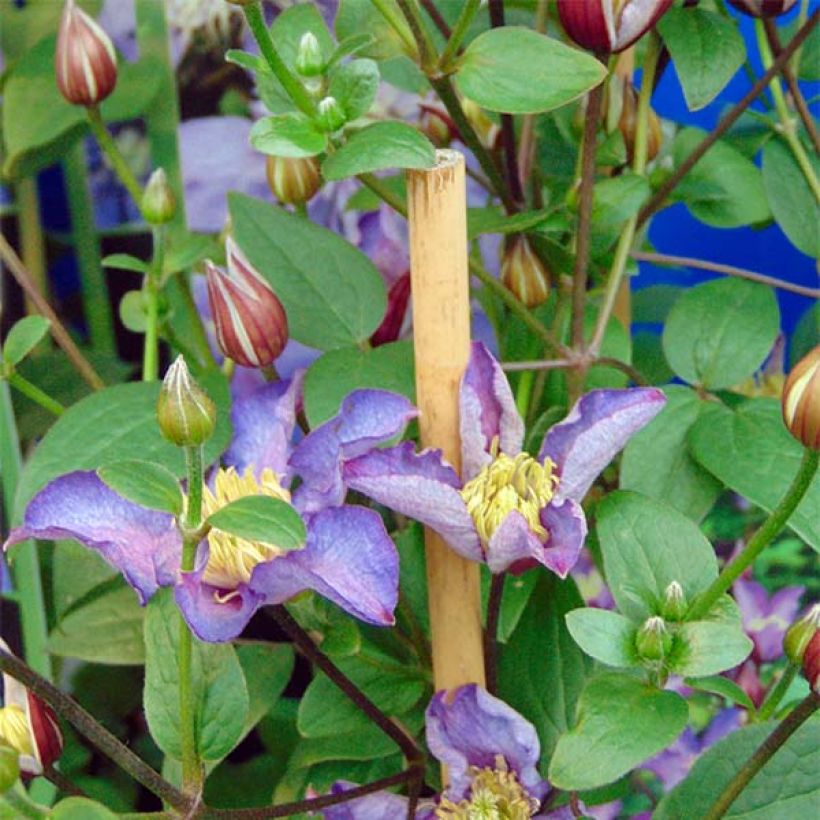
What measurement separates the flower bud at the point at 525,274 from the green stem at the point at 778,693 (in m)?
0.17

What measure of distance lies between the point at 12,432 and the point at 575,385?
0.94ft

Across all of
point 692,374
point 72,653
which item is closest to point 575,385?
point 692,374

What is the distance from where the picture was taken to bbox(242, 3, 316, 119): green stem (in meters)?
0.37

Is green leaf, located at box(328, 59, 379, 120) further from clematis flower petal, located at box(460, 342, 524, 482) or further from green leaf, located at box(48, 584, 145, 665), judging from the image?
green leaf, located at box(48, 584, 145, 665)

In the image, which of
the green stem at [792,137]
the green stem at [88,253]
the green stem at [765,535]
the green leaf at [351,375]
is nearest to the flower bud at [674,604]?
the green stem at [765,535]

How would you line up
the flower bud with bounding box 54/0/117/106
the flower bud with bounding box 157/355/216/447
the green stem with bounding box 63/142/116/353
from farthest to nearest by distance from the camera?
the green stem with bounding box 63/142/116/353 → the flower bud with bounding box 54/0/117/106 → the flower bud with bounding box 157/355/216/447

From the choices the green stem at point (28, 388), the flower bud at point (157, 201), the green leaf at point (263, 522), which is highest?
the flower bud at point (157, 201)

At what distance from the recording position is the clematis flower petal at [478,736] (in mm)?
425

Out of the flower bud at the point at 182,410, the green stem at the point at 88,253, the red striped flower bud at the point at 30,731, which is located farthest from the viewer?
the green stem at the point at 88,253

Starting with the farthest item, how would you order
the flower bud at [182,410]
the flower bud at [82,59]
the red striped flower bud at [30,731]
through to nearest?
the flower bud at [82,59]
the red striped flower bud at [30,731]
the flower bud at [182,410]

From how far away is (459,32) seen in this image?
0.42 metres

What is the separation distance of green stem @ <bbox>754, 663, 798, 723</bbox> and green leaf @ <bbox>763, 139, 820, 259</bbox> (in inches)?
8.2

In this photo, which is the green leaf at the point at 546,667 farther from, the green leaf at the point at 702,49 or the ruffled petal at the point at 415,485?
the green leaf at the point at 702,49

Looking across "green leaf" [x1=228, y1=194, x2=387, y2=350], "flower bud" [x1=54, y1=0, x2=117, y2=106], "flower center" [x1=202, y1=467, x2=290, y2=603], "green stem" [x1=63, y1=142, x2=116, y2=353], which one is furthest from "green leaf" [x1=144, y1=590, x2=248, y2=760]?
"green stem" [x1=63, y1=142, x2=116, y2=353]
